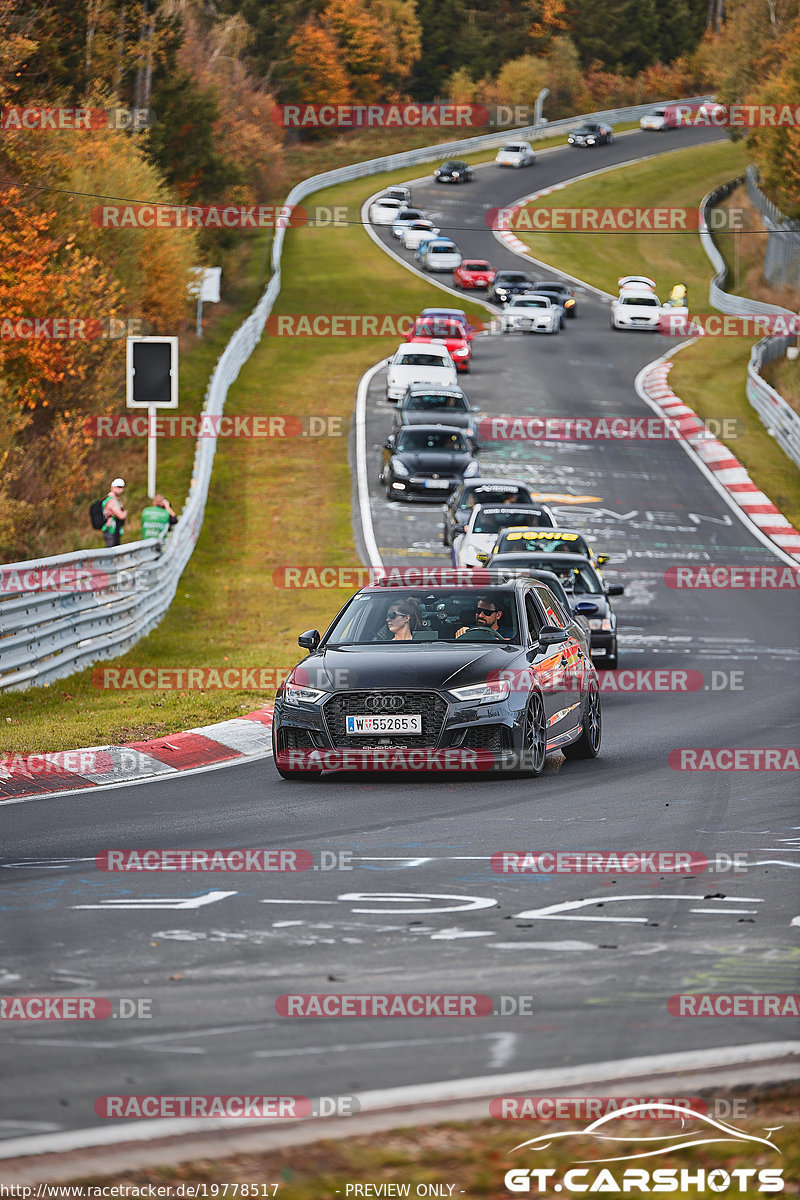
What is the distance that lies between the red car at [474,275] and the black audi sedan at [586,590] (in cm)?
4664

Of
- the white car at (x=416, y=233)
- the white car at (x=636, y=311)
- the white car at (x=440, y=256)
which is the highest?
the white car at (x=416, y=233)

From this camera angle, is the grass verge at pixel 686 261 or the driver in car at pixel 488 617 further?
the grass verge at pixel 686 261

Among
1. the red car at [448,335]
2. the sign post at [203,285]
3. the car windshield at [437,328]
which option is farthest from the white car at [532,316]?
the sign post at [203,285]

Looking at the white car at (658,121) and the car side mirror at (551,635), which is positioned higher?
the white car at (658,121)

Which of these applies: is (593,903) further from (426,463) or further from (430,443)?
(430,443)

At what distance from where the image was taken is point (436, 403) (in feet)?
128

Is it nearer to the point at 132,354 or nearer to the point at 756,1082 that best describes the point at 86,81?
the point at 132,354

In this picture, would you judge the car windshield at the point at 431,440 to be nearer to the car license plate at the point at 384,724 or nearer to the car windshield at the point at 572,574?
the car windshield at the point at 572,574

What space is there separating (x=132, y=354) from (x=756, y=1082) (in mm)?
20763

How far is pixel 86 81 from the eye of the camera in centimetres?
5075

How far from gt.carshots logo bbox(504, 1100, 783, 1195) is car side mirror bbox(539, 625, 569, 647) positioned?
8185mm

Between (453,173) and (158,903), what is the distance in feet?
297

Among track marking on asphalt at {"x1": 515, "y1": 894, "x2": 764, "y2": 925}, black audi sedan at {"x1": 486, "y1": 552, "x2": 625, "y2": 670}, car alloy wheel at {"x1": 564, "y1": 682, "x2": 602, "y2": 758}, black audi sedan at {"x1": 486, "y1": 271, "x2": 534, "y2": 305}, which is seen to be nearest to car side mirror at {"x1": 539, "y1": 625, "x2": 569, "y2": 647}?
car alloy wheel at {"x1": 564, "y1": 682, "x2": 602, "y2": 758}

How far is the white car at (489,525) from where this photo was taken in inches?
1008
